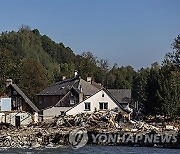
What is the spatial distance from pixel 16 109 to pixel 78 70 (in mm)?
57573

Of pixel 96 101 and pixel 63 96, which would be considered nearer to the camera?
pixel 96 101

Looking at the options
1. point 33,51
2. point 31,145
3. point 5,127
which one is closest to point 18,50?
point 33,51

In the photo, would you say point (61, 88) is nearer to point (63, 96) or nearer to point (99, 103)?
point (63, 96)

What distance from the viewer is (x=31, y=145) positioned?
43.8 metres

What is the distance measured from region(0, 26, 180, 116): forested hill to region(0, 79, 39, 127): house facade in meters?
14.7

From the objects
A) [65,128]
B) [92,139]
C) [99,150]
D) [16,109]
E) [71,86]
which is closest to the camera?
[99,150]

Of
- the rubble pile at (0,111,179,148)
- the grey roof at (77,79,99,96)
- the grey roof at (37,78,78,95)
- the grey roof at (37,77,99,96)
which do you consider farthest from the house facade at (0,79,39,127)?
the grey roof at (37,78,78,95)

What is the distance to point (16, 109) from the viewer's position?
64.4 m

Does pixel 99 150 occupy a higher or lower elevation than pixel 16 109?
lower

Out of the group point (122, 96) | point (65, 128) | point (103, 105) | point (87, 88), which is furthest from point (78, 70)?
point (65, 128)

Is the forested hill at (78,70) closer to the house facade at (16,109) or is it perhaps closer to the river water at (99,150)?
the house facade at (16,109)

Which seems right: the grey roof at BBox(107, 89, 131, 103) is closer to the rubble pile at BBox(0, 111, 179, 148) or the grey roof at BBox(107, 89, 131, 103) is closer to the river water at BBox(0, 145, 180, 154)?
the rubble pile at BBox(0, 111, 179, 148)

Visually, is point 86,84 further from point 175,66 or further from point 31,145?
point 31,145

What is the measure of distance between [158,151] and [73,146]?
7.72 m
